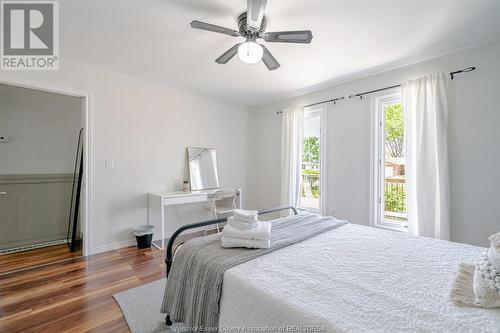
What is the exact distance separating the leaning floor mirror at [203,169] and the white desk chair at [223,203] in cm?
32

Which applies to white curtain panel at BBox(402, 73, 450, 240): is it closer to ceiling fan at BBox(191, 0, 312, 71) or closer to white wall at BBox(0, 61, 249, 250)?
ceiling fan at BBox(191, 0, 312, 71)

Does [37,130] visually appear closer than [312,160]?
Yes

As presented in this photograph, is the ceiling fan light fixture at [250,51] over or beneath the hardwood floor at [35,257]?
over

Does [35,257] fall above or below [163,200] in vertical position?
below

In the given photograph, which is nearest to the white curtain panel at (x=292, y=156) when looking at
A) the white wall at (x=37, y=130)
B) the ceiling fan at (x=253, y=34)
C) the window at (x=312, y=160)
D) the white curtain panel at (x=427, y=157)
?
the window at (x=312, y=160)

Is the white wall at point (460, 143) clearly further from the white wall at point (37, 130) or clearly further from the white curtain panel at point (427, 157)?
the white wall at point (37, 130)

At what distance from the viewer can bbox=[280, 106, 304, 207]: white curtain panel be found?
3.81 meters

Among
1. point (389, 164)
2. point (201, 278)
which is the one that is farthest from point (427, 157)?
point (201, 278)

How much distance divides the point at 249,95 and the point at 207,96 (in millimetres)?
740

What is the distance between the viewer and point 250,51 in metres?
1.89

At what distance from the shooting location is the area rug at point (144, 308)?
1592 mm

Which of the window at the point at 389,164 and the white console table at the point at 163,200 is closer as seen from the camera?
the window at the point at 389,164

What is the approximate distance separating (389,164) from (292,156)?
55.8 inches

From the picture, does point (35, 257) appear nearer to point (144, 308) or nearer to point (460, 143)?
point (144, 308)
